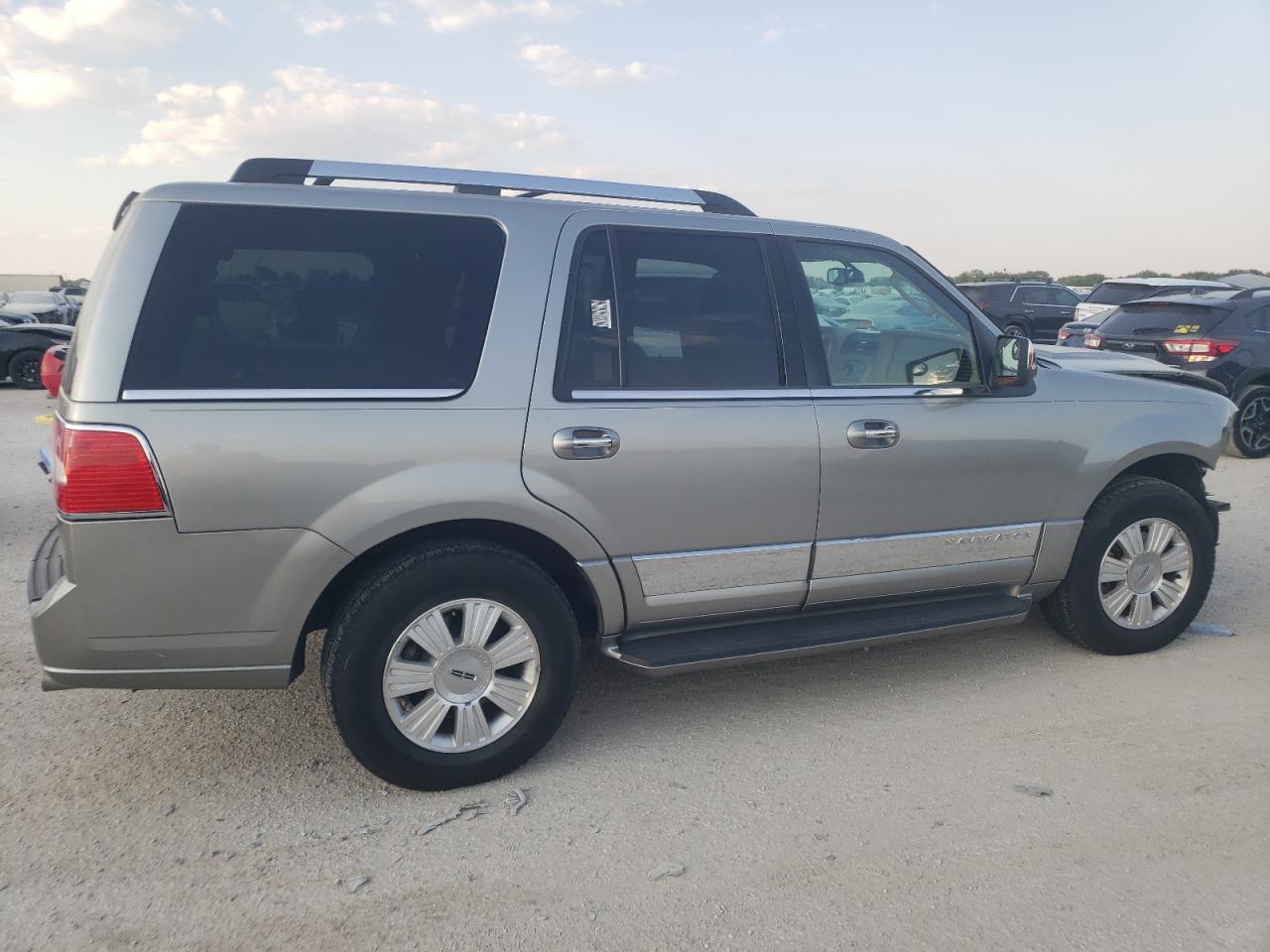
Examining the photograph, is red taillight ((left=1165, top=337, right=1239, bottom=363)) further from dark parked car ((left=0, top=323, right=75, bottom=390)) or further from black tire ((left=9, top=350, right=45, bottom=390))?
black tire ((left=9, top=350, right=45, bottom=390))

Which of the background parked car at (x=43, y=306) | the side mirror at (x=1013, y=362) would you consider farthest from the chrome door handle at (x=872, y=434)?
the background parked car at (x=43, y=306)

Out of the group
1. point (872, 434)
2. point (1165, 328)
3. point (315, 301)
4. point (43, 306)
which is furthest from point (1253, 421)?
point (43, 306)

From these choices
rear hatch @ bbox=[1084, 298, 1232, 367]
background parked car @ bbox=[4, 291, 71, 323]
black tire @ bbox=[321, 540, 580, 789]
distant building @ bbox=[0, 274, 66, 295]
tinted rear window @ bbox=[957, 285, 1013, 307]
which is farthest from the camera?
distant building @ bbox=[0, 274, 66, 295]

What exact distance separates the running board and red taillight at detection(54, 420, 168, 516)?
63.7 inches

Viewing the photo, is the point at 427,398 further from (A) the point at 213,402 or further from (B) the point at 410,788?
(B) the point at 410,788

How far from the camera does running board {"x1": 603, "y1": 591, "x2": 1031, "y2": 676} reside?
3475mm

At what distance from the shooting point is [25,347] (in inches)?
582

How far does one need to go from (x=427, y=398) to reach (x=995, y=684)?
2721 mm

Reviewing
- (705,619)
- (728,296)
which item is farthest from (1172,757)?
(728,296)

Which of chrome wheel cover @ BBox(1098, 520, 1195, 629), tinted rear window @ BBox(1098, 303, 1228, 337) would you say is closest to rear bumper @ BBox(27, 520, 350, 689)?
chrome wheel cover @ BBox(1098, 520, 1195, 629)

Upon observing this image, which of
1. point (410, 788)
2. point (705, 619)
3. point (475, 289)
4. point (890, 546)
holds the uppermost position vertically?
point (475, 289)

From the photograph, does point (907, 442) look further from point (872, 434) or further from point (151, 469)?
point (151, 469)

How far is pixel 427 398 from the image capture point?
3082 millimetres

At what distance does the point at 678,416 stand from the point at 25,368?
49.3 feet
